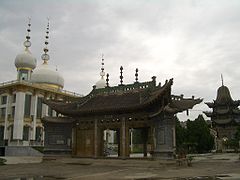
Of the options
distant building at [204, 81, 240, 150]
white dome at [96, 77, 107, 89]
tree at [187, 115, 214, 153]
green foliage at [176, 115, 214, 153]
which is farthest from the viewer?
white dome at [96, 77, 107, 89]

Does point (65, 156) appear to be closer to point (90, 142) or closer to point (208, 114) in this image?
point (90, 142)

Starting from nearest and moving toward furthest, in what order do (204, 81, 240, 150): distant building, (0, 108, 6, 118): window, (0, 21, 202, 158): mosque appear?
1. (0, 21, 202, 158): mosque
2. (0, 108, 6, 118): window
3. (204, 81, 240, 150): distant building

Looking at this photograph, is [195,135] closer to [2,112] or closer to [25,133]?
[25,133]

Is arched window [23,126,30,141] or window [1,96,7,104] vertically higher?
window [1,96,7,104]

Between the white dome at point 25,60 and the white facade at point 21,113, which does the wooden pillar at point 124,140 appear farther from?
the white dome at point 25,60

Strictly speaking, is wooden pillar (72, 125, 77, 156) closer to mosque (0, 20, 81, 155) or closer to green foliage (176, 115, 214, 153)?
mosque (0, 20, 81, 155)

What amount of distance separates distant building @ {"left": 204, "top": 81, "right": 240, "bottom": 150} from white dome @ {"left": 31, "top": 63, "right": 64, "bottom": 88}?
32740 mm

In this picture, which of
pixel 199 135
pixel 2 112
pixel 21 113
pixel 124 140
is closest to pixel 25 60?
pixel 2 112

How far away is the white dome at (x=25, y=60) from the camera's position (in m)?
59.0

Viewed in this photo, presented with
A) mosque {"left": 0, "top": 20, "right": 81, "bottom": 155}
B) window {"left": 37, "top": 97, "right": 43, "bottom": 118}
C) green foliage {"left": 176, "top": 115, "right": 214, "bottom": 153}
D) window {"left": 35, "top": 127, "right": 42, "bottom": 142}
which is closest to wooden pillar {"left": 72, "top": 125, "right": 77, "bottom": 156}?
mosque {"left": 0, "top": 20, "right": 81, "bottom": 155}

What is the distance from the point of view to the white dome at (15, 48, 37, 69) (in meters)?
59.0

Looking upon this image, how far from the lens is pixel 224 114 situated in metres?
62.3

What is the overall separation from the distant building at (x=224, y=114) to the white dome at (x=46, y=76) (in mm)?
32740

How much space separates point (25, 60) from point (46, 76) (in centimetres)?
520
